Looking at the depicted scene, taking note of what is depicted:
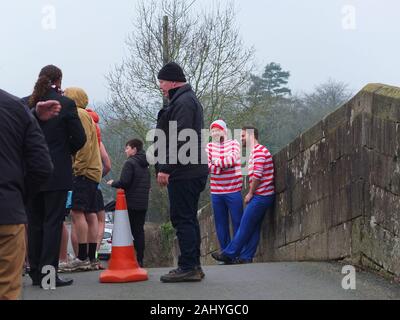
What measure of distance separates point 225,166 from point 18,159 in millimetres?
5392

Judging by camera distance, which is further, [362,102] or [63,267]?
[63,267]

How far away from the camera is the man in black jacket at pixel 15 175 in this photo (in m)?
4.64

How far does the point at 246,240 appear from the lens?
9.95 m

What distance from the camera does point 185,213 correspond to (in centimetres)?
681

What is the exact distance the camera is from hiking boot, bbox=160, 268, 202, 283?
680 cm

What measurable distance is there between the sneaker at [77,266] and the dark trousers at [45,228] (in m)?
0.98

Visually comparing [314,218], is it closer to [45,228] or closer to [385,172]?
[385,172]

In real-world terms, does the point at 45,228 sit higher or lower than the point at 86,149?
lower

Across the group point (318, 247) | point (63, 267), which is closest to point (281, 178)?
point (318, 247)

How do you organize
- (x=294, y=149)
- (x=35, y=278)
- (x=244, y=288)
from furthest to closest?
1. (x=294, y=149)
2. (x=35, y=278)
3. (x=244, y=288)

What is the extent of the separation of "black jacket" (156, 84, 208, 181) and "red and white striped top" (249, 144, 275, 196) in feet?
9.91
